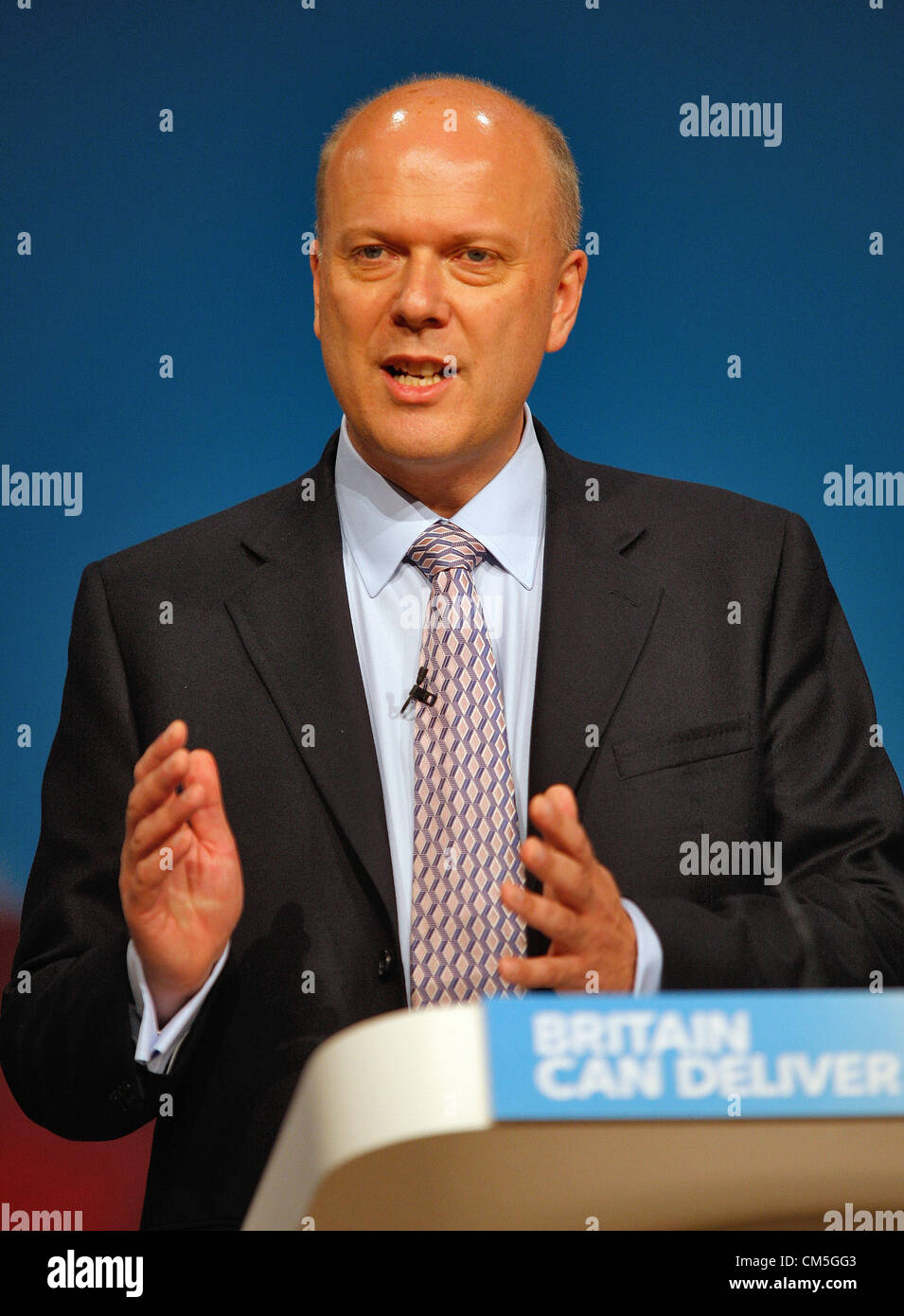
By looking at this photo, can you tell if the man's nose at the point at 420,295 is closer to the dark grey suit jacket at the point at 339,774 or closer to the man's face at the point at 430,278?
the man's face at the point at 430,278

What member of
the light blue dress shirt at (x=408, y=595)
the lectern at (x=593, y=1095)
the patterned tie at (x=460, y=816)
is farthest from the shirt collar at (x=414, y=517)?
the lectern at (x=593, y=1095)

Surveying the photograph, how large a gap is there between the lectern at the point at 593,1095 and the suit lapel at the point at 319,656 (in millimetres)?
875

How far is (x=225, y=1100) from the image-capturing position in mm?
2086

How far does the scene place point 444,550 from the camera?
7.41 feet

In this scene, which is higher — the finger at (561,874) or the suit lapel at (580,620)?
the suit lapel at (580,620)

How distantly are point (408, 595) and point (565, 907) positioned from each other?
2.67 ft

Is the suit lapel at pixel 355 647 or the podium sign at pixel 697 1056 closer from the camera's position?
the podium sign at pixel 697 1056

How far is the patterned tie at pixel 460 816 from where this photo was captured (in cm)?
204

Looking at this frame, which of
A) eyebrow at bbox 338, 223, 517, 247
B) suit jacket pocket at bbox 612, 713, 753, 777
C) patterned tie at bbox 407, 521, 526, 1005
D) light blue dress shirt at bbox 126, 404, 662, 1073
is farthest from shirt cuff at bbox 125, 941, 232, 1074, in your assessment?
eyebrow at bbox 338, 223, 517, 247

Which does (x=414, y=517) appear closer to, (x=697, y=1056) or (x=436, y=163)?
(x=436, y=163)

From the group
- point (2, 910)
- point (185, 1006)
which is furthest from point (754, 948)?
point (2, 910)

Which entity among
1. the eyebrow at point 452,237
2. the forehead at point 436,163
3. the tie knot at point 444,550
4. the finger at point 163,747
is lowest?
the finger at point 163,747

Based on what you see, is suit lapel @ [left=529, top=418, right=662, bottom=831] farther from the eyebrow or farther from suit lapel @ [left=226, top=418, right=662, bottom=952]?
the eyebrow

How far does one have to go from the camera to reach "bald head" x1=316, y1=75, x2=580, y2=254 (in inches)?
90.2
